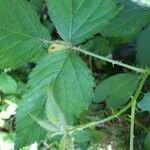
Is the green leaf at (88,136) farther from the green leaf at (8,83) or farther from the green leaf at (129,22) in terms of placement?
the green leaf at (8,83)

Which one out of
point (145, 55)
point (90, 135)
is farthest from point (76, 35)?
point (90, 135)

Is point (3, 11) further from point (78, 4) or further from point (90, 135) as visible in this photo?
point (90, 135)

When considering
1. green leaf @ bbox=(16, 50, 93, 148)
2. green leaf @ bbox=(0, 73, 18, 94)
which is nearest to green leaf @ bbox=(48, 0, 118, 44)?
green leaf @ bbox=(16, 50, 93, 148)

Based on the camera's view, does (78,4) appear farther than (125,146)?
No

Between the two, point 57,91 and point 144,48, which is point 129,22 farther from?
point 57,91

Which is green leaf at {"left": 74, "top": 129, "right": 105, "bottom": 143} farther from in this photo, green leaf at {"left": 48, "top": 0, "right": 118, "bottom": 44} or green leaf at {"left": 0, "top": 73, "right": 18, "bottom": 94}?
green leaf at {"left": 0, "top": 73, "right": 18, "bottom": 94}

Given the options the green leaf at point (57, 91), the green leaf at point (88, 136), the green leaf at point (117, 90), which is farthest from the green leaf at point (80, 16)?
the green leaf at point (88, 136)

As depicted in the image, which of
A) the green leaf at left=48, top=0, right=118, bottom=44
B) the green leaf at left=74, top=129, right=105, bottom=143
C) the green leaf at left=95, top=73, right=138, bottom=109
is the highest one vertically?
the green leaf at left=48, top=0, right=118, bottom=44
